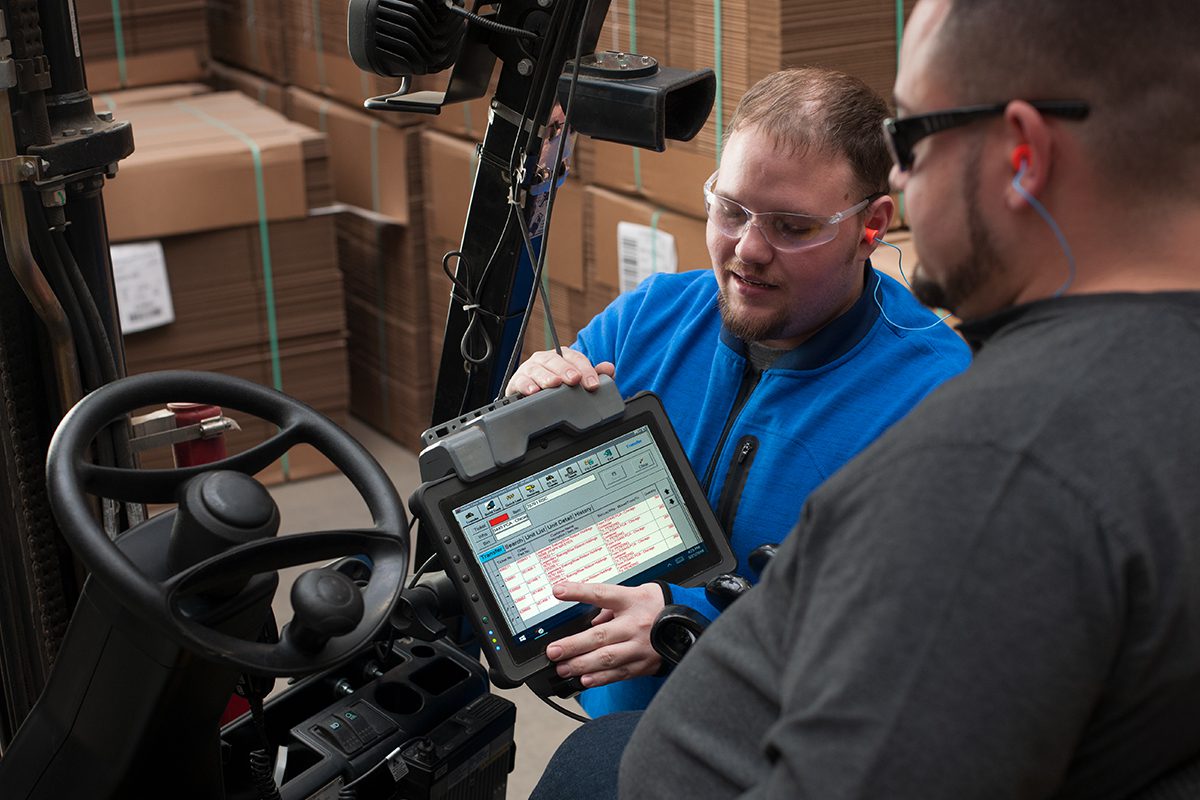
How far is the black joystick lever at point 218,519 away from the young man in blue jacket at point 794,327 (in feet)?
1.61

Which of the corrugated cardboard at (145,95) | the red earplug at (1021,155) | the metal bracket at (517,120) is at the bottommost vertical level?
the corrugated cardboard at (145,95)

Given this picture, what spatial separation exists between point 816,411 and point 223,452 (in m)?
0.86

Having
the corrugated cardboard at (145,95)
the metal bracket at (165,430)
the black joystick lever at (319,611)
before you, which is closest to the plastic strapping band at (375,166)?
the corrugated cardboard at (145,95)

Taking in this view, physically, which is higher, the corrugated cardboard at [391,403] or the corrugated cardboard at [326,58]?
the corrugated cardboard at [326,58]

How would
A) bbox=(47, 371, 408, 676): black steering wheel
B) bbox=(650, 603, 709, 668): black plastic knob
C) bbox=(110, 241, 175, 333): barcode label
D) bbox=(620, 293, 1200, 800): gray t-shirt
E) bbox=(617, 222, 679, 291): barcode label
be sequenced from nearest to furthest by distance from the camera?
bbox=(620, 293, 1200, 800): gray t-shirt, bbox=(47, 371, 408, 676): black steering wheel, bbox=(650, 603, 709, 668): black plastic knob, bbox=(617, 222, 679, 291): barcode label, bbox=(110, 241, 175, 333): barcode label

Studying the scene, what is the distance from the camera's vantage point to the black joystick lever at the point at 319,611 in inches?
51.1

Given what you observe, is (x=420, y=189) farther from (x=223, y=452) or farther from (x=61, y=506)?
(x=61, y=506)

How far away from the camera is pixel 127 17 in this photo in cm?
478

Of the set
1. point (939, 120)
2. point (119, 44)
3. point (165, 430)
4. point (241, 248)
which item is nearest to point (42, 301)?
point (165, 430)

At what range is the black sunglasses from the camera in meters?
0.93

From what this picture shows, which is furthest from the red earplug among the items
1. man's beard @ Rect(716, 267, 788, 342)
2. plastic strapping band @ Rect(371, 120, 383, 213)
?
plastic strapping band @ Rect(371, 120, 383, 213)

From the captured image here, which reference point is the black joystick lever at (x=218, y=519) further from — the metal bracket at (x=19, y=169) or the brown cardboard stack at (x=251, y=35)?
the brown cardboard stack at (x=251, y=35)

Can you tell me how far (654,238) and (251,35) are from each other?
2.54 metres

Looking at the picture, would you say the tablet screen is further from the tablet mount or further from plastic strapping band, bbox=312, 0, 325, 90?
plastic strapping band, bbox=312, 0, 325, 90
